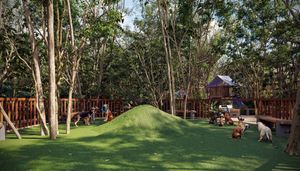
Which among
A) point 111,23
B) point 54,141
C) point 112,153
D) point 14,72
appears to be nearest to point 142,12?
point 14,72

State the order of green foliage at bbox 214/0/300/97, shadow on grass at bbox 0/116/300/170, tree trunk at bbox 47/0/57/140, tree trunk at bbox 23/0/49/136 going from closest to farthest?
shadow on grass at bbox 0/116/300/170 → tree trunk at bbox 47/0/57/140 → tree trunk at bbox 23/0/49/136 → green foliage at bbox 214/0/300/97

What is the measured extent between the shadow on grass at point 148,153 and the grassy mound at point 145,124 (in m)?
0.04

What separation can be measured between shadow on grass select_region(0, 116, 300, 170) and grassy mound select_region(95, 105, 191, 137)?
0.13 feet

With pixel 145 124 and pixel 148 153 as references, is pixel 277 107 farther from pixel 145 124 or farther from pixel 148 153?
pixel 148 153

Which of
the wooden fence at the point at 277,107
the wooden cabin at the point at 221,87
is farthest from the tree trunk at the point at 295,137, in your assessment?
the wooden cabin at the point at 221,87

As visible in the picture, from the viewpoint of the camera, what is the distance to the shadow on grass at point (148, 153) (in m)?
7.12

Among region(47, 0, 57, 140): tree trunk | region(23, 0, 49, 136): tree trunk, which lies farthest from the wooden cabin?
region(47, 0, 57, 140): tree trunk

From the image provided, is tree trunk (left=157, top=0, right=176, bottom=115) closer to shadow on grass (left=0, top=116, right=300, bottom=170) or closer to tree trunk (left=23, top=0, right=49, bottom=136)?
shadow on grass (left=0, top=116, right=300, bottom=170)

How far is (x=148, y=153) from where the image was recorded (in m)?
8.50

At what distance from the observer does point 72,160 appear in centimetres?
758

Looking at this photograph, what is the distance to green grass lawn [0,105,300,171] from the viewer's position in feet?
23.5

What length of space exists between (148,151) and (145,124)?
3.66 metres

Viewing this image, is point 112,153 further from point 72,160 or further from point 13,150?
point 13,150

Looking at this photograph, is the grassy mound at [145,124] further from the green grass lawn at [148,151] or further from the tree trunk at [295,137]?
the tree trunk at [295,137]
